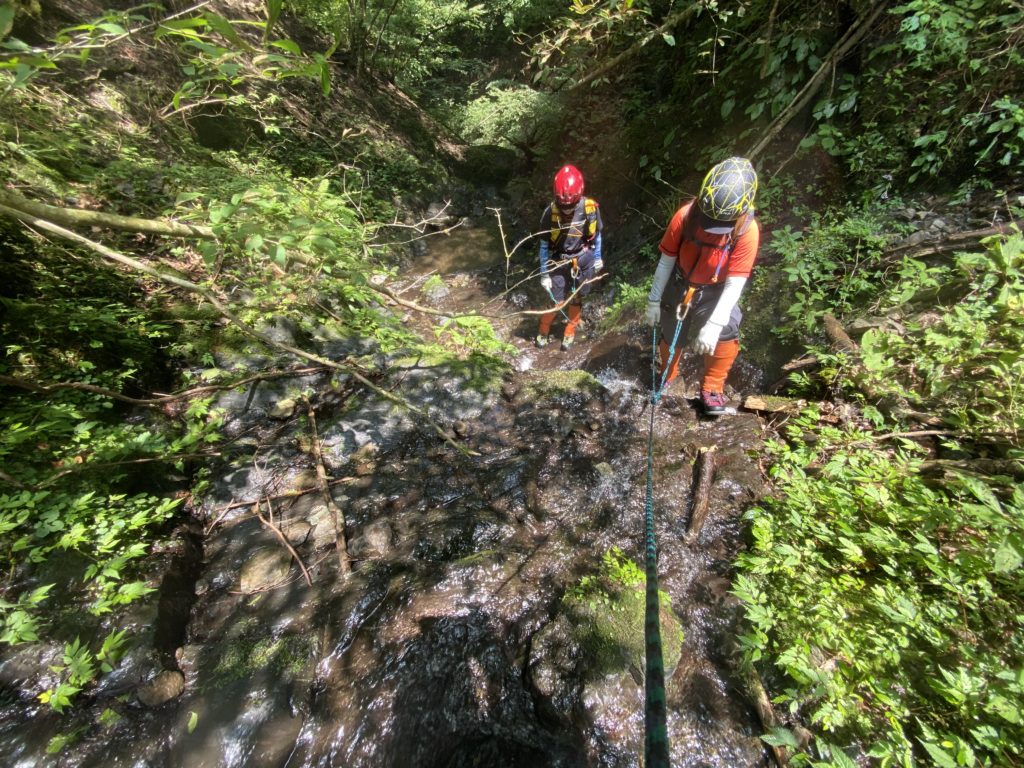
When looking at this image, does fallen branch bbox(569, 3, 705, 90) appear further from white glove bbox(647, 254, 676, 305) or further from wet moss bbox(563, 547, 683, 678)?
wet moss bbox(563, 547, 683, 678)

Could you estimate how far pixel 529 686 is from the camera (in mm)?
2512

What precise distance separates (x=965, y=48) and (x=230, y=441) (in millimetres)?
8349

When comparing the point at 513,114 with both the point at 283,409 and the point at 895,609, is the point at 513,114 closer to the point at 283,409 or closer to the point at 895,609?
the point at 283,409

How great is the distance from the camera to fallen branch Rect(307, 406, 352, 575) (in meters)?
3.20

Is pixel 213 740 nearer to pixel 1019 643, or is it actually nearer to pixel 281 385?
pixel 281 385

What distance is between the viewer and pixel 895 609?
7.43 ft

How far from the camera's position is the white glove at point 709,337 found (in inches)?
153

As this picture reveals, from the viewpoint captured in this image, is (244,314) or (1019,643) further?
(244,314)

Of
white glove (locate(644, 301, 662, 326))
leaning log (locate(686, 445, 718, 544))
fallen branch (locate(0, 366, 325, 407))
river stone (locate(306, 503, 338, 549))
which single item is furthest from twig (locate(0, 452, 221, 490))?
white glove (locate(644, 301, 662, 326))

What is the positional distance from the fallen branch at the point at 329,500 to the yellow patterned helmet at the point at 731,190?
13.7 feet

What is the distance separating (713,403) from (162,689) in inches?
197

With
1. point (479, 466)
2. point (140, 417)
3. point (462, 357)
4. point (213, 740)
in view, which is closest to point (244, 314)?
point (140, 417)

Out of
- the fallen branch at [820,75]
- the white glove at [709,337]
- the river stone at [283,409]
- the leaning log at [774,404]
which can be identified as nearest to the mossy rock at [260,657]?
the river stone at [283,409]

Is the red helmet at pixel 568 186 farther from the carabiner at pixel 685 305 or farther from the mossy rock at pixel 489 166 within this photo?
the mossy rock at pixel 489 166
